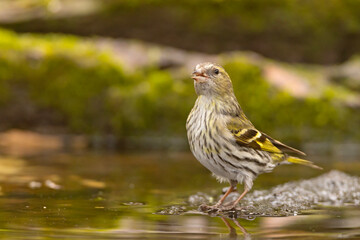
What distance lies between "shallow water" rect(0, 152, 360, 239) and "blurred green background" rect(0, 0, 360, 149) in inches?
58.3

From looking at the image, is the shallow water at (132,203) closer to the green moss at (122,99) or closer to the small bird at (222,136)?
the small bird at (222,136)

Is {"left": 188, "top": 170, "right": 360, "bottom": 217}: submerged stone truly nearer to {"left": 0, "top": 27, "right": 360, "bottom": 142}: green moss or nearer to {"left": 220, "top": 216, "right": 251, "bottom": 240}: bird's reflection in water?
{"left": 220, "top": 216, "right": 251, "bottom": 240}: bird's reflection in water

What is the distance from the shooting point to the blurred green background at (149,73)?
899cm

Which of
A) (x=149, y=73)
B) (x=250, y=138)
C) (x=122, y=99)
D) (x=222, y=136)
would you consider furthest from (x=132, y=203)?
(x=149, y=73)

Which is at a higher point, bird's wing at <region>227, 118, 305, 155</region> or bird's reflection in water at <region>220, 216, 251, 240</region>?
bird's wing at <region>227, 118, 305, 155</region>

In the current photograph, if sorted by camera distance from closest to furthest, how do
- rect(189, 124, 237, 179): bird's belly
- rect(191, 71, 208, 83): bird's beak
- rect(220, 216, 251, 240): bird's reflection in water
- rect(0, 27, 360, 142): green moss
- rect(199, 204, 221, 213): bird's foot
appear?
rect(220, 216, 251, 240): bird's reflection in water, rect(199, 204, 221, 213): bird's foot, rect(189, 124, 237, 179): bird's belly, rect(191, 71, 208, 83): bird's beak, rect(0, 27, 360, 142): green moss

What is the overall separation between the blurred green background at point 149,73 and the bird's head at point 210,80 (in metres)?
4.00

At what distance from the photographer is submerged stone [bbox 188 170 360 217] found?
14.5 feet

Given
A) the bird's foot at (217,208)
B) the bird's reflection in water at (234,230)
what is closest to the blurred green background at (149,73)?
the bird's foot at (217,208)

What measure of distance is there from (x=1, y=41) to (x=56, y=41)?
1.09m

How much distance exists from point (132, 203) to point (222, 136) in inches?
32.8

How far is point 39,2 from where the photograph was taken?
11.4 metres

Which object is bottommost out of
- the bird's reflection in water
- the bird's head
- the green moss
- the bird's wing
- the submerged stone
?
the bird's reflection in water

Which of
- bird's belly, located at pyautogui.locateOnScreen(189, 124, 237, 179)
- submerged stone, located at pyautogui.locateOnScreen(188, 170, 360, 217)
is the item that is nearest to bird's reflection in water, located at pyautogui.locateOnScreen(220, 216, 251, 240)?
submerged stone, located at pyautogui.locateOnScreen(188, 170, 360, 217)
